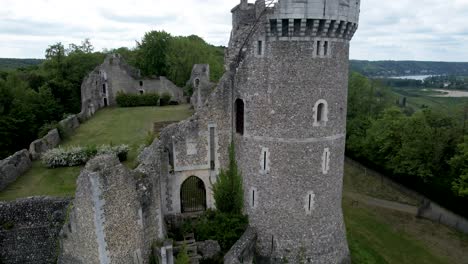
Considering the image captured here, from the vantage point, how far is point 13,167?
693 inches

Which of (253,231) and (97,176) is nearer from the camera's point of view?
(97,176)

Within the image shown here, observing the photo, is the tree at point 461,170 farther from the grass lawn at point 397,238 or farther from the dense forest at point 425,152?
the grass lawn at point 397,238

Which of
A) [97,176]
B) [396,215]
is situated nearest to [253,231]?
[97,176]

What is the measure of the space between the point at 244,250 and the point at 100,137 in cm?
1466

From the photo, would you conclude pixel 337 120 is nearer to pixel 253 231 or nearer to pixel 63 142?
pixel 253 231

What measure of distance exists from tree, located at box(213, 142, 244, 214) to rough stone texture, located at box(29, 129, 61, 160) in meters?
11.8

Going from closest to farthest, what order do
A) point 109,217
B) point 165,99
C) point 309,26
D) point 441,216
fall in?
1. point 109,217
2. point 309,26
3. point 441,216
4. point 165,99

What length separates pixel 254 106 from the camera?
46.9ft

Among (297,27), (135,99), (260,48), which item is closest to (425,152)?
(297,27)

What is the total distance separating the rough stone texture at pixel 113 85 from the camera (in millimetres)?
34906

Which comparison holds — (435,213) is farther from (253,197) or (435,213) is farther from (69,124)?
(69,124)

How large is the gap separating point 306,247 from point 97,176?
8.88m

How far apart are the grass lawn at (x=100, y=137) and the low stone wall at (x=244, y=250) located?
293 inches

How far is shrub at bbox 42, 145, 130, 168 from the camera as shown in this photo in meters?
18.8
